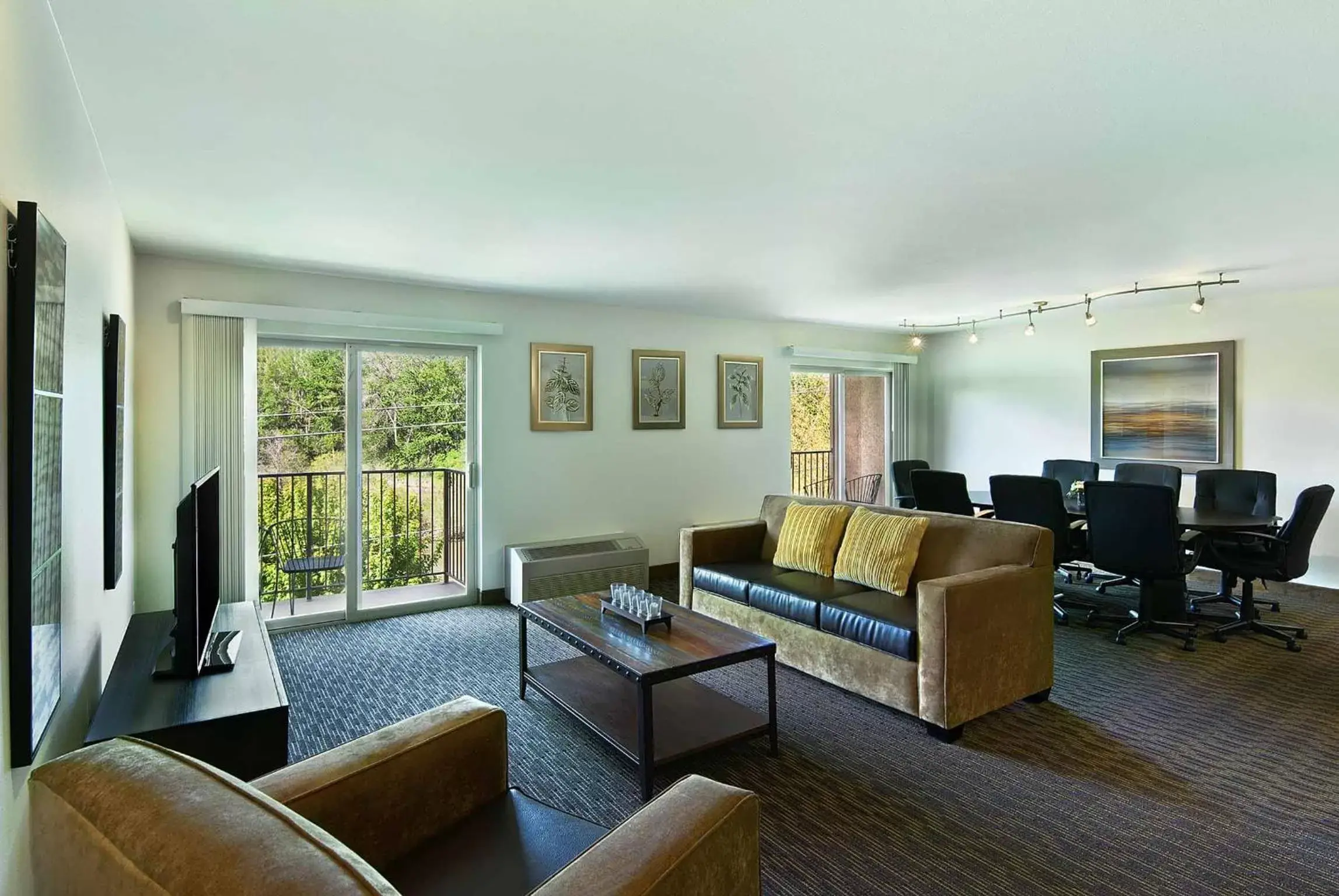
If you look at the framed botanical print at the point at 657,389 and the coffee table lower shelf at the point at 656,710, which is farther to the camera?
the framed botanical print at the point at 657,389

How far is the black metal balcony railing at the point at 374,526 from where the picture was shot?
4547 mm

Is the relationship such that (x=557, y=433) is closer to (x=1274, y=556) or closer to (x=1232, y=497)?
(x=1274, y=556)

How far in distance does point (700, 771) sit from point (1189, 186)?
3102 millimetres

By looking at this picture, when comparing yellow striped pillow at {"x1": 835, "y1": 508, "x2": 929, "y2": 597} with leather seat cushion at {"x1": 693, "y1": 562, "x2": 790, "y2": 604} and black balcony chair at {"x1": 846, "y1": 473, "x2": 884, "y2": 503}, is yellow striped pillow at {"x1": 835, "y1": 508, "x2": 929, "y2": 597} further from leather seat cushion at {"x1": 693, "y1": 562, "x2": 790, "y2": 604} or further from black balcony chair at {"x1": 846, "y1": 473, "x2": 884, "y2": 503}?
black balcony chair at {"x1": 846, "y1": 473, "x2": 884, "y2": 503}

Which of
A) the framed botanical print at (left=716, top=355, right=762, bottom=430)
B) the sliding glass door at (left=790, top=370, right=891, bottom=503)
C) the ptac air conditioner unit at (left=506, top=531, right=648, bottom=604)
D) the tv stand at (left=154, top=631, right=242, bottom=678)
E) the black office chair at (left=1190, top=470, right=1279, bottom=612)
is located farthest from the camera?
the sliding glass door at (left=790, top=370, right=891, bottom=503)

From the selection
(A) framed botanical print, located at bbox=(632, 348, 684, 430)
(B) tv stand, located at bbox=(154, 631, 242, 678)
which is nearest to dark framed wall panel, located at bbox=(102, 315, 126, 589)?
(B) tv stand, located at bbox=(154, 631, 242, 678)

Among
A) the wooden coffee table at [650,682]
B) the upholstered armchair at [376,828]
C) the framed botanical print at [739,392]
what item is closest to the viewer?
the upholstered armchair at [376,828]

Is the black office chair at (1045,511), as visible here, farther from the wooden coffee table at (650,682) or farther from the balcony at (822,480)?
the balcony at (822,480)

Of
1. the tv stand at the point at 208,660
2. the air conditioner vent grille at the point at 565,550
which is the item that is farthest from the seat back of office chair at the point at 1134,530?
the tv stand at the point at 208,660

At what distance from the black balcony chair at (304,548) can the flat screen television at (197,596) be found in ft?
5.67

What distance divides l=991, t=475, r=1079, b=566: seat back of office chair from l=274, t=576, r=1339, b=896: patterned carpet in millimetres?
703

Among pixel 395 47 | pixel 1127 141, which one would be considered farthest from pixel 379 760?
pixel 1127 141

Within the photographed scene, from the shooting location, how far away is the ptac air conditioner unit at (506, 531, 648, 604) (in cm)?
491

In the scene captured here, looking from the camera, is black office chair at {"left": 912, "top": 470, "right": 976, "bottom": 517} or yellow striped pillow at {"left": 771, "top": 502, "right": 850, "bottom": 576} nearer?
yellow striped pillow at {"left": 771, "top": 502, "right": 850, "bottom": 576}
